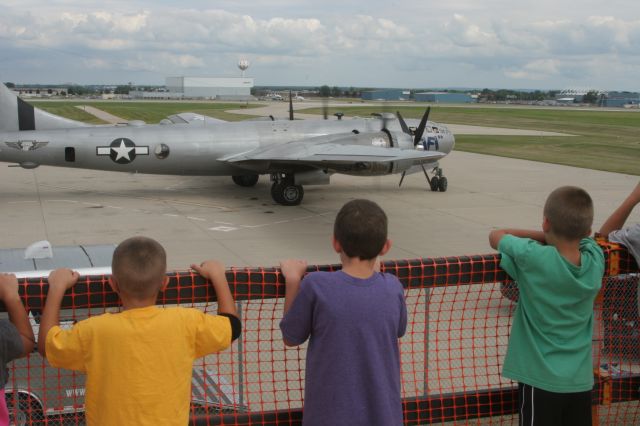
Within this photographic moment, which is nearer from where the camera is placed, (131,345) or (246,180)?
(131,345)

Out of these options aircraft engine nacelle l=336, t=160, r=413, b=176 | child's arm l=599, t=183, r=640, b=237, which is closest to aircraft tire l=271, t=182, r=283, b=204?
aircraft engine nacelle l=336, t=160, r=413, b=176

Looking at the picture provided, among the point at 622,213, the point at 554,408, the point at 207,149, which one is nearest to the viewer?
the point at 554,408

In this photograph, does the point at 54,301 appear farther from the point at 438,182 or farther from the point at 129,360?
the point at 438,182

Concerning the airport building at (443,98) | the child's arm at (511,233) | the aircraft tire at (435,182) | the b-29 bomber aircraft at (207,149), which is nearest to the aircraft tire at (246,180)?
the b-29 bomber aircraft at (207,149)

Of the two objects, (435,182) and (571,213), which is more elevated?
(571,213)

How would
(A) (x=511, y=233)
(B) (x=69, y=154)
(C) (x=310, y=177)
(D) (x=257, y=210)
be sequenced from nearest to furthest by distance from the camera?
(A) (x=511, y=233) < (D) (x=257, y=210) < (B) (x=69, y=154) < (C) (x=310, y=177)

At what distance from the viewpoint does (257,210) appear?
62.4ft

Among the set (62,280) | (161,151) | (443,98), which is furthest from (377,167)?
(443,98)

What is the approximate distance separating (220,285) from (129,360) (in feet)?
1.92

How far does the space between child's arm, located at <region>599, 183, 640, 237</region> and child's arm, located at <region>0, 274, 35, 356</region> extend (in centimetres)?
350

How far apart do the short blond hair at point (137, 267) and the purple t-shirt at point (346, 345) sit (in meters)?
0.68

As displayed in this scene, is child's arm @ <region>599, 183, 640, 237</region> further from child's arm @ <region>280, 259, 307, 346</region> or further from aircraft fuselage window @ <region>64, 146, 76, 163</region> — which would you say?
aircraft fuselage window @ <region>64, 146, 76, 163</region>

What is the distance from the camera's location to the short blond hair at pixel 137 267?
3.10m

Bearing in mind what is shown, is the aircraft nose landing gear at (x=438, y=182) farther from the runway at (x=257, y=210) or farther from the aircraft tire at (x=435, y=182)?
the runway at (x=257, y=210)
